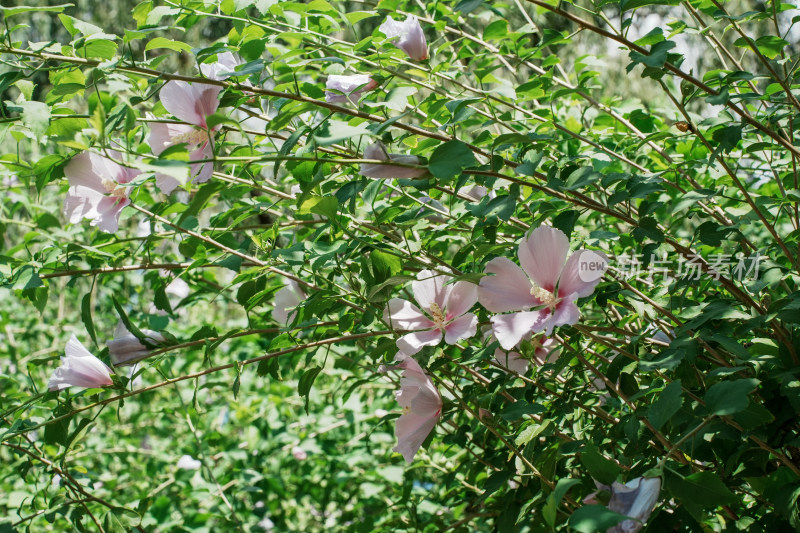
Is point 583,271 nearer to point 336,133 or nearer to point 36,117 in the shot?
point 336,133

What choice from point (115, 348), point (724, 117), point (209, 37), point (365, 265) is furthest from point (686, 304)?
point (209, 37)

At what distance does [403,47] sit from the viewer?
3.24 feet

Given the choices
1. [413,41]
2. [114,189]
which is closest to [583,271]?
[413,41]

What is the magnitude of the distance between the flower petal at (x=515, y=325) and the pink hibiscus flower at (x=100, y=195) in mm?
477

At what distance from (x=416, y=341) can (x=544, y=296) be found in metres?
0.15

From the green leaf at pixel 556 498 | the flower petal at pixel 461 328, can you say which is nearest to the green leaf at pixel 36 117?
the flower petal at pixel 461 328

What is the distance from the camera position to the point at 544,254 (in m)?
0.81

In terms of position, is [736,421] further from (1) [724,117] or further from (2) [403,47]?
(2) [403,47]

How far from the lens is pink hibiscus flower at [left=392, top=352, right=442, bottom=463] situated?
89 centimetres

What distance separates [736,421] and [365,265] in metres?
0.42

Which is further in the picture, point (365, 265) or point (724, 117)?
point (724, 117)

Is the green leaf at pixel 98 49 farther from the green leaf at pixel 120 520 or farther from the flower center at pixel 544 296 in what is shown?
the green leaf at pixel 120 520

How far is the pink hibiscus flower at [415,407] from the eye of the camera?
0.89 metres

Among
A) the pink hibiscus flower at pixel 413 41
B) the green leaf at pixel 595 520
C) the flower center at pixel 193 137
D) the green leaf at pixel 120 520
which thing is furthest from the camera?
the green leaf at pixel 120 520
